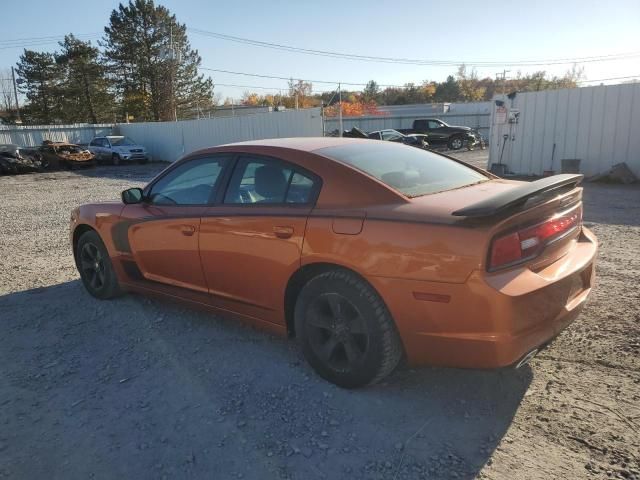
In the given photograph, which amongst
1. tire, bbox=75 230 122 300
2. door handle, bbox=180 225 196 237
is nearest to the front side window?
door handle, bbox=180 225 196 237

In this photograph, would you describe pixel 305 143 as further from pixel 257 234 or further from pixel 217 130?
pixel 217 130

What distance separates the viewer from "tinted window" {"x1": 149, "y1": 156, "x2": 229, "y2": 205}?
381 centimetres

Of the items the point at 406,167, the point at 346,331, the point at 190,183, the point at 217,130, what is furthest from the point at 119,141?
the point at 346,331

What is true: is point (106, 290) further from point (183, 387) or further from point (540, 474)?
point (540, 474)

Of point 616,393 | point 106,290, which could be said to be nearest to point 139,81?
point 106,290

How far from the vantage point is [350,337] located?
9.79 ft

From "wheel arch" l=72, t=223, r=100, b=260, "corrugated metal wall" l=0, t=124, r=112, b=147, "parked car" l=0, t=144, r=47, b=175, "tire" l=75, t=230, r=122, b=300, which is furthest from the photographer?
"corrugated metal wall" l=0, t=124, r=112, b=147

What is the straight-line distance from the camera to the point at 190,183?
4023 millimetres

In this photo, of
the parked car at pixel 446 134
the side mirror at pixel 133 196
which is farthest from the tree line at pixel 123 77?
the side mirror at pixel 133 196

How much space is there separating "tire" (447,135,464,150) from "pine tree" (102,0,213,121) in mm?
29181

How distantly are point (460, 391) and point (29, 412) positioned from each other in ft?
8.65

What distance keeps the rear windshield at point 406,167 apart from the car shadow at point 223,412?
4.10 ft

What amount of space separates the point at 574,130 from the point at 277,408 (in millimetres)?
13246

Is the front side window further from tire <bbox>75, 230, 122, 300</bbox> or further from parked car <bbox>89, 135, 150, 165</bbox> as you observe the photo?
parked car <bbox>89, 135, 150, 165</bbox>
